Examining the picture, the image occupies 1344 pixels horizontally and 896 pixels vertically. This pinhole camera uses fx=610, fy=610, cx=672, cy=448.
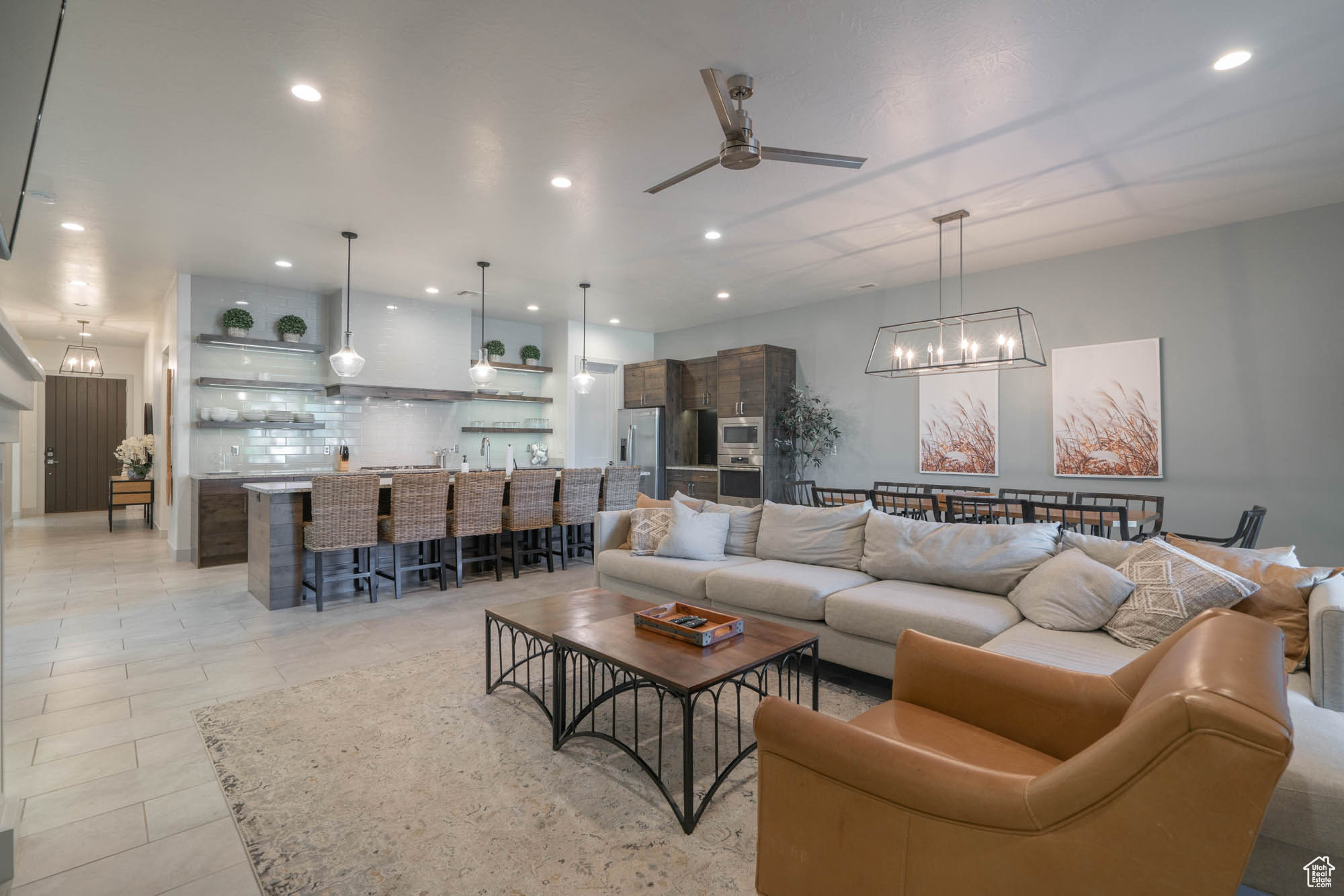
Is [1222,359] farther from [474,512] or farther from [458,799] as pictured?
[474,512]

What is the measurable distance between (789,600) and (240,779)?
92.4 inches

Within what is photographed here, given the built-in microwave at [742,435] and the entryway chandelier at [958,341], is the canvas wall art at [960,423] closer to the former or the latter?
the entryway chandelier at [958,341]

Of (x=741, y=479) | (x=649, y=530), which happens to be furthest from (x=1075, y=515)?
(x=741, y=479)

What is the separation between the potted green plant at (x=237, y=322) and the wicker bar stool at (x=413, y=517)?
9.44ft

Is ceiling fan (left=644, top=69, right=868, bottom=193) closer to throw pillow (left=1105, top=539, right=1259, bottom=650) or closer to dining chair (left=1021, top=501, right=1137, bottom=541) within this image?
throw pillow (left=1105, top=539, right=1259, bottom=650)

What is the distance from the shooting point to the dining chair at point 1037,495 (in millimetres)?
4513

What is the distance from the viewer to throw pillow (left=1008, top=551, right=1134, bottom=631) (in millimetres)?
2391

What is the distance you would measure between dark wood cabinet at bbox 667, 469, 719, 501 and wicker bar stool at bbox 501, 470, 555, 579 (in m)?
2.18

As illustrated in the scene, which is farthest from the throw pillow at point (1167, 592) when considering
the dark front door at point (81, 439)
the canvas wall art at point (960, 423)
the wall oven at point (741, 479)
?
the dark front door at point (81, 439)

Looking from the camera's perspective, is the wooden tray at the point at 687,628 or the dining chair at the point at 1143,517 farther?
the dining chair at the point at 1143,517

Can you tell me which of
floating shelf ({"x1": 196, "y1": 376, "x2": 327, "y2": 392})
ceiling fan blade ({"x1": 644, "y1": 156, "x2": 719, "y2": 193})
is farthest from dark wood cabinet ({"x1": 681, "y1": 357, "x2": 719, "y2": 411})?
ceiling fan blade ({"x1": 644, "y1": 156, "x2": 719, "y2": 193})

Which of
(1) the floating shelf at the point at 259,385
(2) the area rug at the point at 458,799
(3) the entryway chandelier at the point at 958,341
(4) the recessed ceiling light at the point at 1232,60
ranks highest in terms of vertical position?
(4) the recessed ceiling light at the point at 1232,60

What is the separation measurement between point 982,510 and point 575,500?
11.2 ft

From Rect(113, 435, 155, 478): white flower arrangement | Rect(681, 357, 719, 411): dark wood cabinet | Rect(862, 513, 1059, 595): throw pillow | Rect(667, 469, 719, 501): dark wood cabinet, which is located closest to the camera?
Rect(862, 513, 1059, 595): throw pillow
